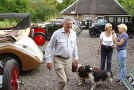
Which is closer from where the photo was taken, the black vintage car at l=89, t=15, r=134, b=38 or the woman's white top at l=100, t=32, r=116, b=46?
the woman's white top at l=100, t=32, r=116, b=46

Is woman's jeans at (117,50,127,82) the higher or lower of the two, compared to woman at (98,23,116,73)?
lower

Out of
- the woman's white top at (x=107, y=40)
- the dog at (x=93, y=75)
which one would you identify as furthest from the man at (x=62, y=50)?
the woman's white top at (x=107, y=40)

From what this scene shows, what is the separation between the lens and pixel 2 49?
4367mm

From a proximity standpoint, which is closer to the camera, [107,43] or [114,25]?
[107,43]

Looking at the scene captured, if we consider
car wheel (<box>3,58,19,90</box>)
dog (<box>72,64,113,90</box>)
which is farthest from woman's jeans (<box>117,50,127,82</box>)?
car wheel (<box>3,58,19,90</box>)

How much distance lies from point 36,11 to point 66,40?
43.7m

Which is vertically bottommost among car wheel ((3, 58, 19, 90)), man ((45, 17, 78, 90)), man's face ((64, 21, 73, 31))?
car wheel ((3, 58, 19, 90))

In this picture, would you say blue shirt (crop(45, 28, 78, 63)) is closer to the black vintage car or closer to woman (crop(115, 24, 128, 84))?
woman (crop(115, 24, 128, 84))

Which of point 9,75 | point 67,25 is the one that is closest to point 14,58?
point 9,75

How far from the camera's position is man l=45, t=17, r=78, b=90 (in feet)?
12.7

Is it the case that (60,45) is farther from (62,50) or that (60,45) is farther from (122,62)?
(122,62)

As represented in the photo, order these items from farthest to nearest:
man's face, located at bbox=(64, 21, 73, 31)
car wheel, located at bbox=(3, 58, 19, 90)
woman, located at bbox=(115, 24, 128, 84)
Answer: woman, located at bbox=(115, 24, 128, 84) → man's face, located at bbox=(64, 21, 73, 31) → car wheel, located at bbox=(3, 58, 19, 90)

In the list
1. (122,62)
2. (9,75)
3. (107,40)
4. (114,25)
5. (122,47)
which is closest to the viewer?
(9,75)

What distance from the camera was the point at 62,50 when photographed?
3.92m
